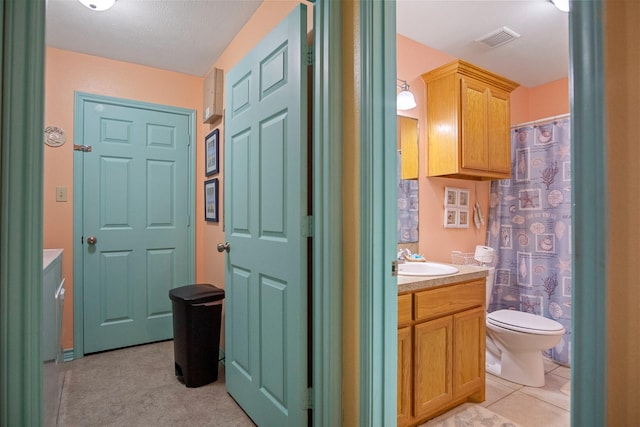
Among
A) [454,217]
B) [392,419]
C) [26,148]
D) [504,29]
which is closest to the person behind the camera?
[26,148]

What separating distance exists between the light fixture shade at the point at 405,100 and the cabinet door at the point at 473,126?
1.29 ft

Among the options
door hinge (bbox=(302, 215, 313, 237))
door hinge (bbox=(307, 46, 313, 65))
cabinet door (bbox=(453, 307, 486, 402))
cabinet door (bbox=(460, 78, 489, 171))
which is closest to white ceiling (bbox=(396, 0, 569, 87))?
cabinet door (bbox=(460, 78, 489, 171))

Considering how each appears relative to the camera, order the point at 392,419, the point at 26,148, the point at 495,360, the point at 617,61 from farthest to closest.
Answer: the point at 495,360, the point at 392,419, the point at 26,148, the point at 617,61

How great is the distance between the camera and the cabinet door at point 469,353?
1904 millimetres

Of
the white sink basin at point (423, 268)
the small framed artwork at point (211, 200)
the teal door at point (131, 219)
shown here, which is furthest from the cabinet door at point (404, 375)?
the teal door at point (131, 219)

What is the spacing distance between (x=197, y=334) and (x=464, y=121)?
237 centimetres

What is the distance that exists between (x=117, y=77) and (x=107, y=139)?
542 mm

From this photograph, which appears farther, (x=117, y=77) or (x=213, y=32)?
(x=117, y=77)

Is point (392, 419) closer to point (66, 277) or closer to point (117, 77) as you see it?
point (66, 277)

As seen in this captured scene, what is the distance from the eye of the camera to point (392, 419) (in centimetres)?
134

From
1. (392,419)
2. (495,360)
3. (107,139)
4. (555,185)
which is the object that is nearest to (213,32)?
(107,139)

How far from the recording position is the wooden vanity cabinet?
1.69 m

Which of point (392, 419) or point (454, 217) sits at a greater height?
point (454, 217)

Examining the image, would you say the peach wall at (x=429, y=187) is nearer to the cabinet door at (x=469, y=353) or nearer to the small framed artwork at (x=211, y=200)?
the cabinet door at (x=469, y=353)
